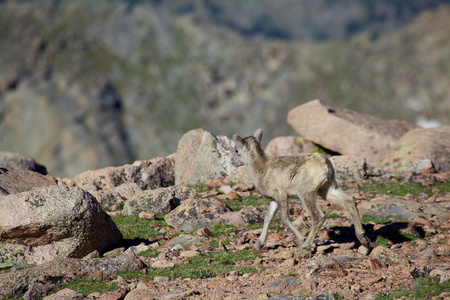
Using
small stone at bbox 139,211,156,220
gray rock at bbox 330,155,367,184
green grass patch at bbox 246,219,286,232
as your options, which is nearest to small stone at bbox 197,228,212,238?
green grass patch at bbox 246,219,286,232

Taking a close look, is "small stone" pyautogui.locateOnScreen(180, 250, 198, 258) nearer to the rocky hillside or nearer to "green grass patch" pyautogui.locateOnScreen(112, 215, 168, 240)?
"green grass patch" pyautogui.locateOnScreen(112, 215, 168, 240)

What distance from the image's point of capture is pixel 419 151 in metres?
23.2

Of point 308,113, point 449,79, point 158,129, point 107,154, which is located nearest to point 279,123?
point 158,129

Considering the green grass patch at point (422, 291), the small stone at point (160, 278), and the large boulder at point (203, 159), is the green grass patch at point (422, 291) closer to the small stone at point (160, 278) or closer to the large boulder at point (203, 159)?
the small stone at point (160, 278)

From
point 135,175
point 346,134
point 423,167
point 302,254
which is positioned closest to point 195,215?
point 302,254

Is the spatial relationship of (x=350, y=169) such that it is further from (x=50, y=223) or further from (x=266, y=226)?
(x=50, y=223)

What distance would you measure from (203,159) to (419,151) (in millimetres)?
9955

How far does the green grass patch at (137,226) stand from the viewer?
1407 cm

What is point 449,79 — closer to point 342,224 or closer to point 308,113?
point 308,113

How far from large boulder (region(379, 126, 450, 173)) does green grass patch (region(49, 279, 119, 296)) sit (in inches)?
647

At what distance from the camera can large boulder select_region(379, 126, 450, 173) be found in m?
23.0

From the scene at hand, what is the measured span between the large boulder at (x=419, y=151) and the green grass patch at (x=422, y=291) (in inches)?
576

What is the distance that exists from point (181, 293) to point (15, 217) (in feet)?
15.5

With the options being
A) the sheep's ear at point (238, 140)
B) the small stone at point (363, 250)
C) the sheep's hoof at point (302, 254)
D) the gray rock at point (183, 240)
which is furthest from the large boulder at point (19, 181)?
the small stone at point (363, 250)
